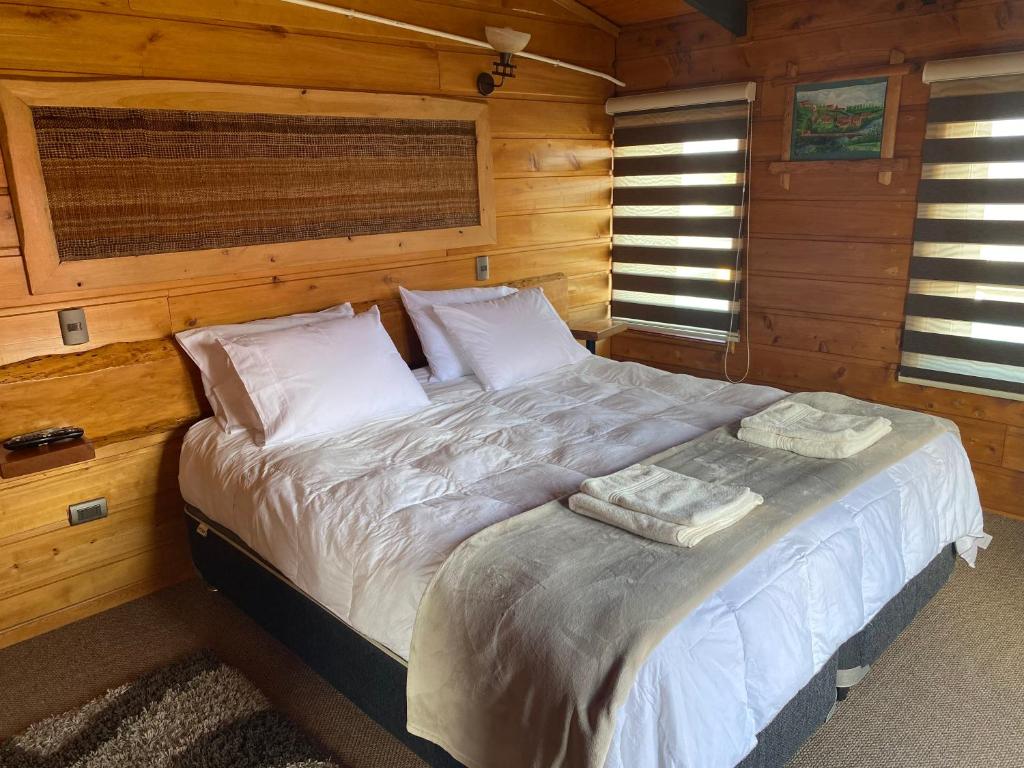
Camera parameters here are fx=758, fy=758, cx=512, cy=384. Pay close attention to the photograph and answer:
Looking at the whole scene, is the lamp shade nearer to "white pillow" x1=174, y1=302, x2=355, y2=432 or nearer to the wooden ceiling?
the wooden ceiling

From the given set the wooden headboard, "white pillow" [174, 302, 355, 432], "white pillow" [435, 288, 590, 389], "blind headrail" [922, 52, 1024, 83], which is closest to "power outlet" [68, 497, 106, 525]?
the wooden headboard

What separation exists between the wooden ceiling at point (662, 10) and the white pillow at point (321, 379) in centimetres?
203

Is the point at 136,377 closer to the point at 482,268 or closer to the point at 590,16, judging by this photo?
the point at 482,268

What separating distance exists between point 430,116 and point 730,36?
4.96ft

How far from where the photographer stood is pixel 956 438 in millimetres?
2402

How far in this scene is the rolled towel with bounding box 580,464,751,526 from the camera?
5.65 ft

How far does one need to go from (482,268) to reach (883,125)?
1.84 meters

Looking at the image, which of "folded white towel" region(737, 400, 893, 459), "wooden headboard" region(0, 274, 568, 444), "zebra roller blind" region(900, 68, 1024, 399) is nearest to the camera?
"folded white towel" region(737, 400, 893, 459)

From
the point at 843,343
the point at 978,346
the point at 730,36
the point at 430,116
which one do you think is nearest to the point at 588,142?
the point at 730,36

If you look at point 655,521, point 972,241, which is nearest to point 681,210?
point 972,241

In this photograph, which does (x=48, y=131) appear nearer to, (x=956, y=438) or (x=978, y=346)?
(x=956, y=438)

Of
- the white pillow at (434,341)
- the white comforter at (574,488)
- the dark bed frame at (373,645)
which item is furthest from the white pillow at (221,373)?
the white pillow at (434,341)

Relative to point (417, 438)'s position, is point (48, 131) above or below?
above

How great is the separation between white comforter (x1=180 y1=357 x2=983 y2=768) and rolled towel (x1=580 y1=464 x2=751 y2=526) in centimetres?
15
